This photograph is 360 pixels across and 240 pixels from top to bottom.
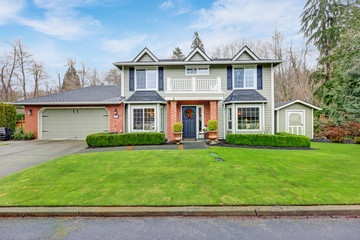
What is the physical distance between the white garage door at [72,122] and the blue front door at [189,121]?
611cm

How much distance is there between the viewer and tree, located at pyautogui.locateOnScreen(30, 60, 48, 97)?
24548 millimetres

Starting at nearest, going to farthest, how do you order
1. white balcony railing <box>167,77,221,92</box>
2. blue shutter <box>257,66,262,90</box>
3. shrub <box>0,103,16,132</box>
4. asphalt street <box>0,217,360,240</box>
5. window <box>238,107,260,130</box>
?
A: asphalt street <box>0,217,360,240</box> → white balcony railing <box>167,77,221,92</box> → window <box>238,107,260,130</box> → blue shutter <box>257,66,262,90</box> → shrub <box>0,103,16,132</box>

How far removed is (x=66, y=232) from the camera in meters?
2.51

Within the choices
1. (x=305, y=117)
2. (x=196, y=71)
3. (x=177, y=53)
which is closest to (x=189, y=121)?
(x=196, y=71)

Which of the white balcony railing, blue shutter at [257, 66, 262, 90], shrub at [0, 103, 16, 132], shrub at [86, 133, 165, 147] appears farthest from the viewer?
shrub at [0, 103, 16, 132]

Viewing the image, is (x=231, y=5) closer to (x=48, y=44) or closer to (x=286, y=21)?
(x=286, y=21)

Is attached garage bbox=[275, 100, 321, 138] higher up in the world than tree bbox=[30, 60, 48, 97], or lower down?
lower down

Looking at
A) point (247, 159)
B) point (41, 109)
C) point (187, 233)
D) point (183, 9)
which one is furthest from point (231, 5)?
point (41, 109)

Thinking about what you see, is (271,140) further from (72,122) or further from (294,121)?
(72,122)

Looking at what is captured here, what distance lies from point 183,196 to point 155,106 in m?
8.62

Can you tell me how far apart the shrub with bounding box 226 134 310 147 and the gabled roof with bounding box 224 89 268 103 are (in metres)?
2.79

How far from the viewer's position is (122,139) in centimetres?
943

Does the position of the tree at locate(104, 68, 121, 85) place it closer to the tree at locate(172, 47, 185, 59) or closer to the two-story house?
the tree at locate(172, 47, 185, 59)

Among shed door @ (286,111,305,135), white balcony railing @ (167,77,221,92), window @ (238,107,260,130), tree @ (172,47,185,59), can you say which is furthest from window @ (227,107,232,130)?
tree @ (172,47,185,59)
